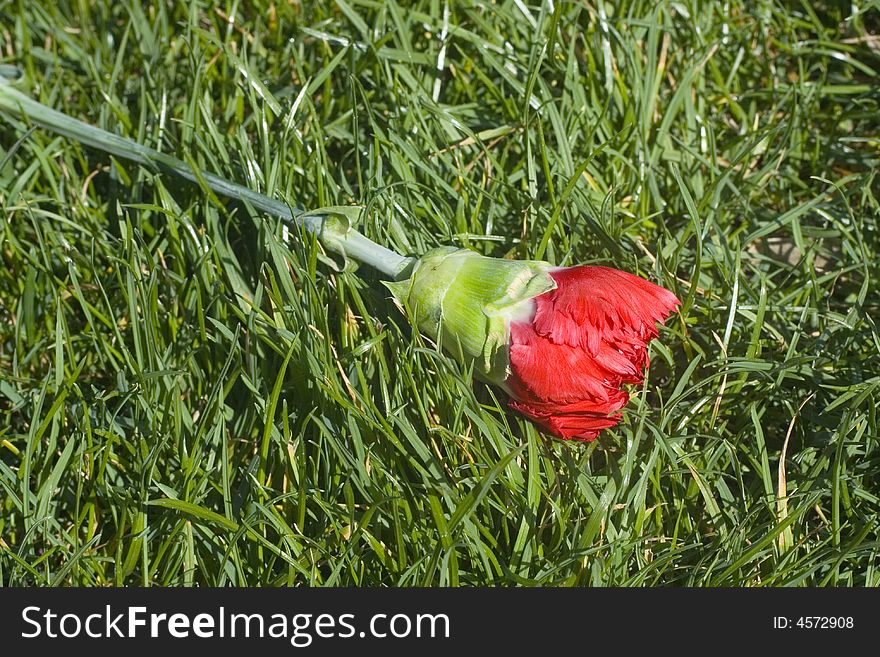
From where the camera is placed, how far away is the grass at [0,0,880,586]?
128 cm

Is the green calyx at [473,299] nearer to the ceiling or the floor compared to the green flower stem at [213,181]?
nearer to the floor

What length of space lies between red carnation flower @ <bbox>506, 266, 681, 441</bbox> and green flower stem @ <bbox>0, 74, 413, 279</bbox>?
9.9 inches

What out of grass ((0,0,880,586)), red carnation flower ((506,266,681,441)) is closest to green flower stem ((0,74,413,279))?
grass ((0,0,880,586))

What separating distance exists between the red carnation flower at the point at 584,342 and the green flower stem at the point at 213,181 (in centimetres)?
25

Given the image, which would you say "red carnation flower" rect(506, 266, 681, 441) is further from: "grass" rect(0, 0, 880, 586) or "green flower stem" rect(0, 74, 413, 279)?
"green flower stem" rect(0, 74, 413, 279)

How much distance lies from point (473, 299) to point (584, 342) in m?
0.17

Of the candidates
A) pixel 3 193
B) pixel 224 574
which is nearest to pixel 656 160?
pixel 224 574

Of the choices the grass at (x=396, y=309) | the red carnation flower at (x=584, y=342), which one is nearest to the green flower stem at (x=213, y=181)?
the grass at (x=396, y=309)

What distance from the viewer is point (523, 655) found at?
120 centimetres

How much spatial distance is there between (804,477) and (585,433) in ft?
1.25

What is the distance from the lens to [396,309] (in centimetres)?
138

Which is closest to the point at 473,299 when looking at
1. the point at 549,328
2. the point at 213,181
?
the point at 549,328

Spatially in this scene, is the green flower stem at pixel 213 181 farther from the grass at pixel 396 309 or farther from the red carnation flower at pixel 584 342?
the red carnation flower at pixel 584 342

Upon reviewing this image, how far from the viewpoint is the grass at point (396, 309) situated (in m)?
1.28
